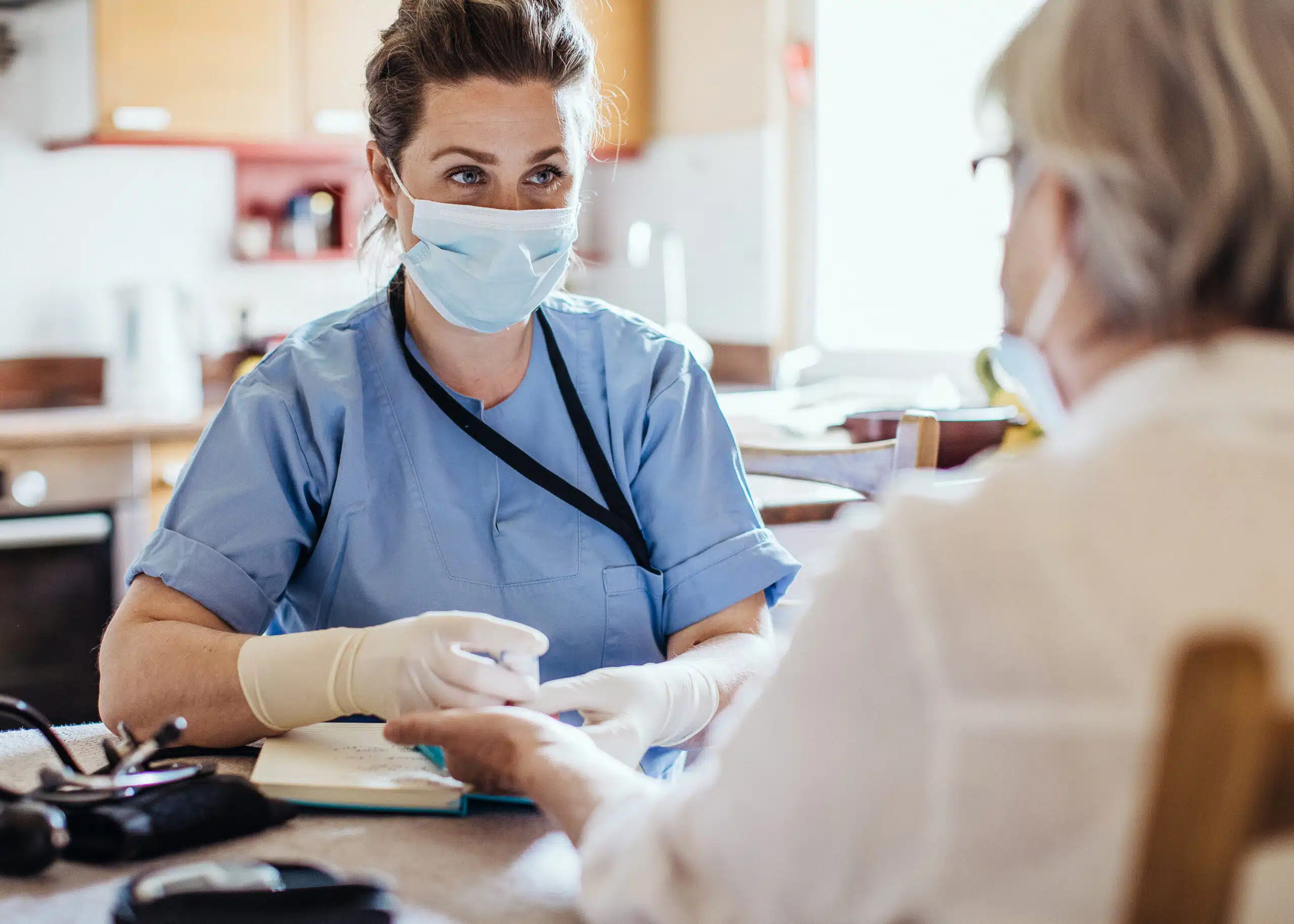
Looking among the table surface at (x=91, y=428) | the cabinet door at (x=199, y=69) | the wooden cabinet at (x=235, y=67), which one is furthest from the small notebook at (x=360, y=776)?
the cabinet door at (x=199, y=69)

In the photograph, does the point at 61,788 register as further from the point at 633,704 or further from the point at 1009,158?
the point at 1009,158

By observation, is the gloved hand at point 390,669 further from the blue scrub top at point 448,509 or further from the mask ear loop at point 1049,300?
the mask ear loop at point 1049,300

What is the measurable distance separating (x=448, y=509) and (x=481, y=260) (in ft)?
0.89

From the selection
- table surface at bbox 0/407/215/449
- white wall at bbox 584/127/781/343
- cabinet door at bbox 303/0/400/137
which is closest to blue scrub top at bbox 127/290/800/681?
table surface at bbox 0/407/215/449

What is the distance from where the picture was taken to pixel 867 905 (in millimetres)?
595

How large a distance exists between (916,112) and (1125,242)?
9.60 feet

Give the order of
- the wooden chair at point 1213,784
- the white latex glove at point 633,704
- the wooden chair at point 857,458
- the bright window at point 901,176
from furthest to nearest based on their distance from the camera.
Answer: the bright window at point 901,176, the wooden chair at point 857,458, the white latex glove at point 633,704, the wooden chair at point 1213,784

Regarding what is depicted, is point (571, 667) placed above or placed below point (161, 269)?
below

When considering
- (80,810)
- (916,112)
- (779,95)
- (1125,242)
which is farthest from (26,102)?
(1125,242)

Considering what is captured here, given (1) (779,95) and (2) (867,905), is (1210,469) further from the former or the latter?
(1) (779,95)

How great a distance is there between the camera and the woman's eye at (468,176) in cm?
140

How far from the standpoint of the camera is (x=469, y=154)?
138 centimetres

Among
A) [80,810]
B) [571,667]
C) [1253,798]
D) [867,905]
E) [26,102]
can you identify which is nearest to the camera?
[1253,798]

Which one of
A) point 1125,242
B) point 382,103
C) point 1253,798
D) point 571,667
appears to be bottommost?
point 571,667
